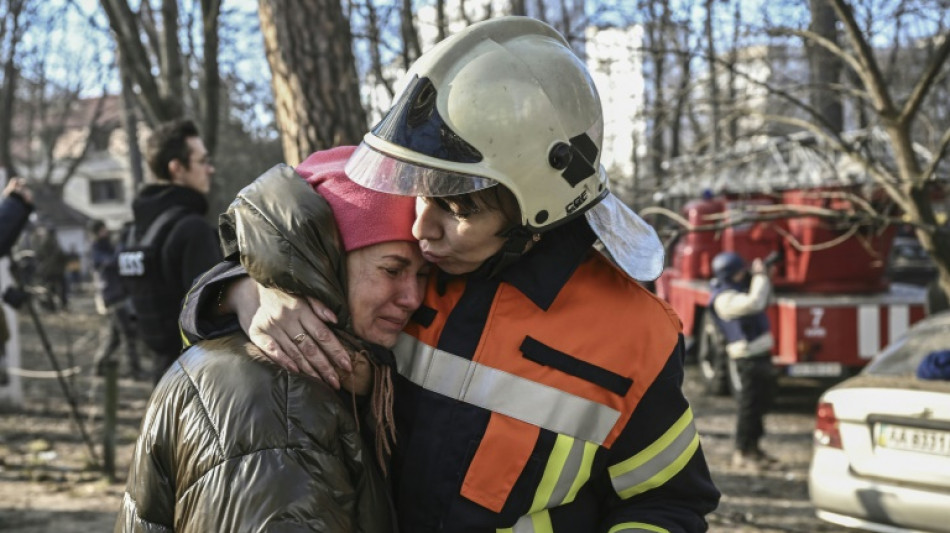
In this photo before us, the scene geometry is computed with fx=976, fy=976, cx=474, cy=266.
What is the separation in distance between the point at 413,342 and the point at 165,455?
517 mm

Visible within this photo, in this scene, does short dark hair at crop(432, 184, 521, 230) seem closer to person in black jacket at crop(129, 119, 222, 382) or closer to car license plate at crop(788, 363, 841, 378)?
person in black jacket at crop(129, 119, 222, 382)

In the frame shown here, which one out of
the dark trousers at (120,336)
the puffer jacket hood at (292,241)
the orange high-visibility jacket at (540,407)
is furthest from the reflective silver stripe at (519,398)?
the dark trousers at (120,336)

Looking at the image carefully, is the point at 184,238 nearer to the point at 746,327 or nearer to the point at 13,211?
the point at 13,211

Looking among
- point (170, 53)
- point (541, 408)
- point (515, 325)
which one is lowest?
point (541, 408)

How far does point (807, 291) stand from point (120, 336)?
7.97m

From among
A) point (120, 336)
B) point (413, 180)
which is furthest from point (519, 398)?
point (120, 336)

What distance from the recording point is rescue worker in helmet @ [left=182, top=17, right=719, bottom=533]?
72.2 inches

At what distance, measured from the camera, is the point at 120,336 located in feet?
38.8

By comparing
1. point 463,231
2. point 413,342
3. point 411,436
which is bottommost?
point 411,436

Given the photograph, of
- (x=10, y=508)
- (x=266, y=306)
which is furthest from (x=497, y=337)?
(x=10, y=508)

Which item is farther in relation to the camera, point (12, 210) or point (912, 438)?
point (12, 210)

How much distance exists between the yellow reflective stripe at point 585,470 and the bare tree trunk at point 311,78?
2.33 meters

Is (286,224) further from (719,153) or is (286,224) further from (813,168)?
(813,168)

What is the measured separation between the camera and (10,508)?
6.54 meters
